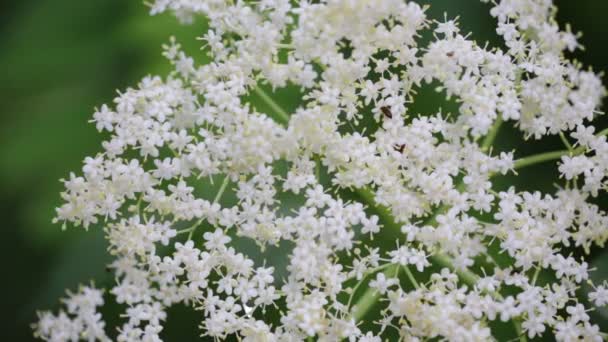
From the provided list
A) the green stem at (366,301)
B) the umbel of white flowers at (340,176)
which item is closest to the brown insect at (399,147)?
the umbel of white flowers at (340,176)

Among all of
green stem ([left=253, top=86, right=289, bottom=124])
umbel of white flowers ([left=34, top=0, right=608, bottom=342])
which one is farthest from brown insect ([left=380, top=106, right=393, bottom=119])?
green stem ([left=253, top=86, right=289, bottom=124])

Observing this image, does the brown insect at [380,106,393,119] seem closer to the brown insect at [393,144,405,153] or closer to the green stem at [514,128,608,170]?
the brown insect at [393,144,405,153]

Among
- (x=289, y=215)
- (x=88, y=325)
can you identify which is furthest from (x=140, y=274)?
(x=289, y=215)

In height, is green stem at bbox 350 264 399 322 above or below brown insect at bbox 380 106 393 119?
below

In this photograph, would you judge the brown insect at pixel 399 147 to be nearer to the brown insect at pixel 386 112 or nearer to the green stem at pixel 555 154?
the brown insect at pixel 386 112

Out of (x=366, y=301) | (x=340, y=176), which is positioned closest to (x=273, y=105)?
(x=340, y=176)

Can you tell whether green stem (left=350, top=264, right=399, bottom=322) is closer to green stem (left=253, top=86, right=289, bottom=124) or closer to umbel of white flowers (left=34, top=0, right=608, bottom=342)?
umbel of white flowers (left=34, top=0, right=608, bottom=342)

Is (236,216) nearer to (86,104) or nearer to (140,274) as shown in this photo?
(140,274)

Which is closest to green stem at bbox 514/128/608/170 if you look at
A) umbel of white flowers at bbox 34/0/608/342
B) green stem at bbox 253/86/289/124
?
umbel of white flowers at bbox 34/0/608/342
